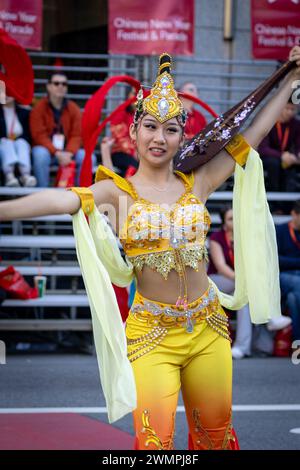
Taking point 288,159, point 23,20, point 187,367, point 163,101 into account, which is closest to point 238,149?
point 163,101

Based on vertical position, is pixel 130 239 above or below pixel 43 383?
above

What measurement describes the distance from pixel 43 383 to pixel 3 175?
2.96 meters

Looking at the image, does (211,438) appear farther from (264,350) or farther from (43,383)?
(264,350)

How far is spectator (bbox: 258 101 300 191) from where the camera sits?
10461mm

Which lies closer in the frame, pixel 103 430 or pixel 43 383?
pixel 103 430

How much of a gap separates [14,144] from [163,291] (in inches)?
231

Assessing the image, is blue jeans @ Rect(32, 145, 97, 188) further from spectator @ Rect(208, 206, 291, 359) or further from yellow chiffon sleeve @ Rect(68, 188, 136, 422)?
yellow chiffon sleeve @ Rect(68, 188, 136, 422)

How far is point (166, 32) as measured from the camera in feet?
34.0

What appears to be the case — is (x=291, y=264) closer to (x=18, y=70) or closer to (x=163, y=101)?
(x=18, y=70)

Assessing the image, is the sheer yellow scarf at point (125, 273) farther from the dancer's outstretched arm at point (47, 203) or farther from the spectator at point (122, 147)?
the spectator at point (122, 147)

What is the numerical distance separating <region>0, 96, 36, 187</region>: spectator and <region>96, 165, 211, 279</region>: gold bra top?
557 centimetres

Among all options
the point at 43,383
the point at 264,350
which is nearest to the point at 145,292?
the point at 43,383

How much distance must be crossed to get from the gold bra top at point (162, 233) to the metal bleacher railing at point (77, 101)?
4984 millimetres

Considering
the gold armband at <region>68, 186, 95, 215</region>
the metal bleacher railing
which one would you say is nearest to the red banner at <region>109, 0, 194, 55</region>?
the metal bleacher railing
